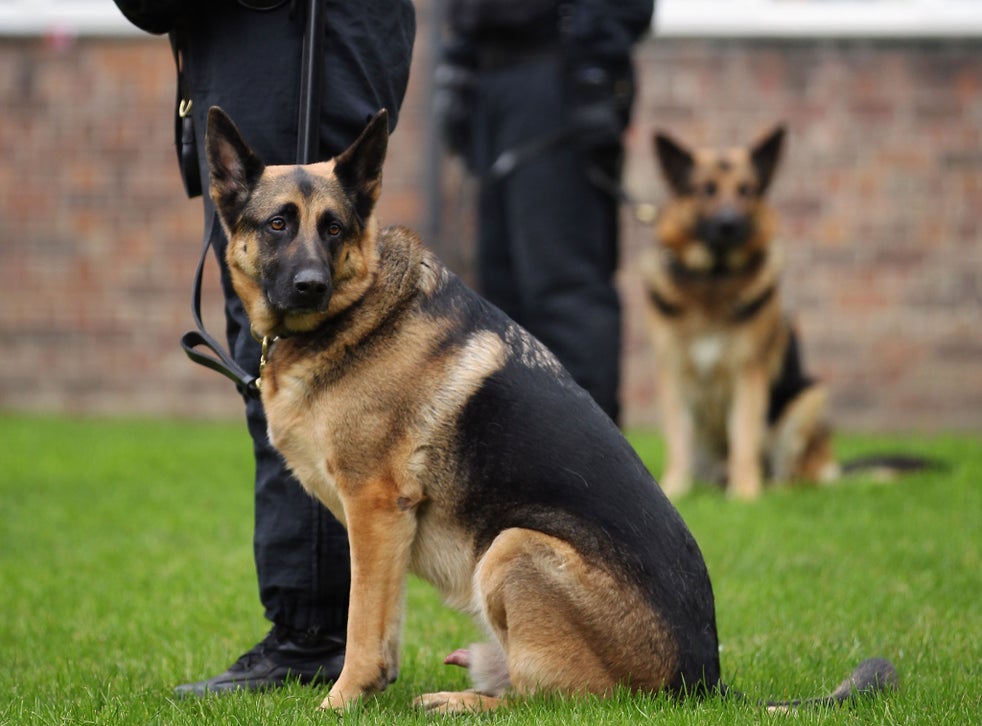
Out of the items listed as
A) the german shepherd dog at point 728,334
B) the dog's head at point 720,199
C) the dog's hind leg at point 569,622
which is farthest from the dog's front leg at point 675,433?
the dog's hind leg at point 569,622

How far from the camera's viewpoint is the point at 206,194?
11.5 ft

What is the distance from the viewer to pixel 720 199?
23.5ft

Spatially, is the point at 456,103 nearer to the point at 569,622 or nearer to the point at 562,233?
the point at 562,233

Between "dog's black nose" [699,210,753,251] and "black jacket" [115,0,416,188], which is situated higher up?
"black jacket" [115,0,416,188]

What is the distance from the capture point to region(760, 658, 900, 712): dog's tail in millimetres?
2982

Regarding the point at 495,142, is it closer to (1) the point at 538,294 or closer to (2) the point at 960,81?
(1) the point at 538,294

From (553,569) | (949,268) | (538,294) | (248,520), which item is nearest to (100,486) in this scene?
(248,520)

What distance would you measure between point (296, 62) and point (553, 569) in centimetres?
158

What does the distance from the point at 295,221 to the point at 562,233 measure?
2806mm

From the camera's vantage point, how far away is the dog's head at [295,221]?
10.2ft

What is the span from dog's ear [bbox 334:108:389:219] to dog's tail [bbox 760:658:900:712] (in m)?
1.68

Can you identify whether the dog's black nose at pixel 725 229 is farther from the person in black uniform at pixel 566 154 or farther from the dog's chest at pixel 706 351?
the person in black uniform at pixel 566 154

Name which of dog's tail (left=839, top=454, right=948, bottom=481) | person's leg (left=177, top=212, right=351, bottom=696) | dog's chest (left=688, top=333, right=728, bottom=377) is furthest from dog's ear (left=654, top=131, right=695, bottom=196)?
person's leg (left=177, top=212, right=351, bottom=696)

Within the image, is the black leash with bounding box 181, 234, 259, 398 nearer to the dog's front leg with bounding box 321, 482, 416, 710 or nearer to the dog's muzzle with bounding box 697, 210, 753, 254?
the dog's front leg with bounding box 321, 482, 416, 710
